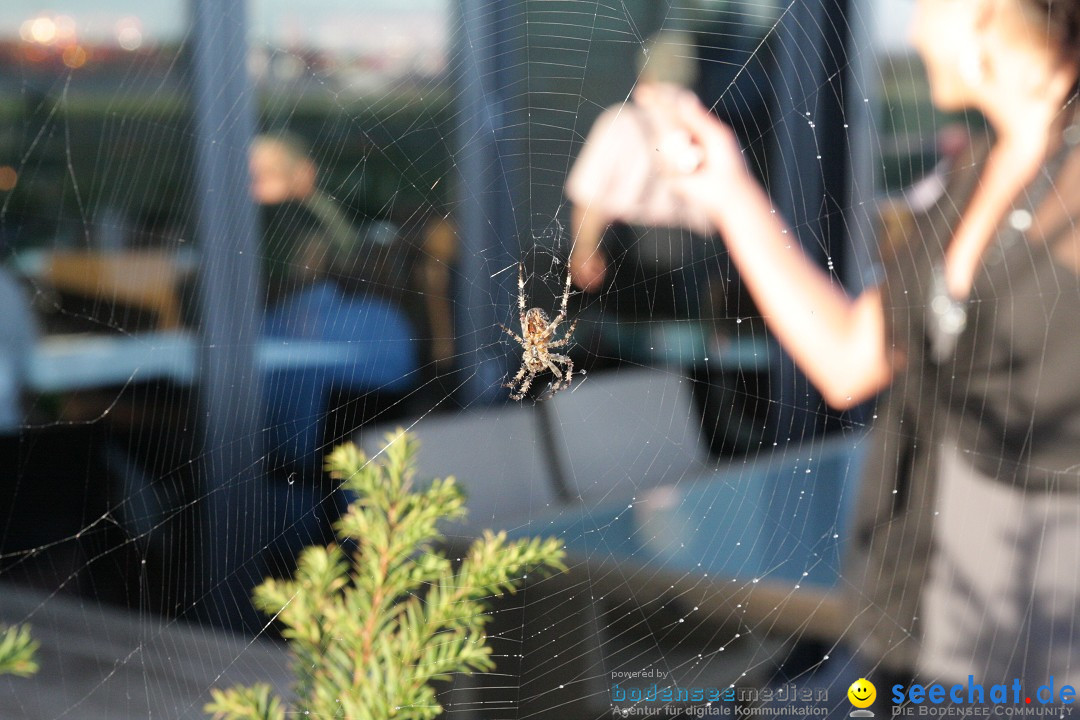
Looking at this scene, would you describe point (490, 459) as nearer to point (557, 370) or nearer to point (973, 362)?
→ point (557, 370)

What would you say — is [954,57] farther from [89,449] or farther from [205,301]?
[89,449]

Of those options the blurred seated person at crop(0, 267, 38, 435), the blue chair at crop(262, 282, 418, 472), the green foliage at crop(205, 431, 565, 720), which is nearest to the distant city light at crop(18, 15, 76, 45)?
the blurred seated person at crop(0, 267, 38, 435)

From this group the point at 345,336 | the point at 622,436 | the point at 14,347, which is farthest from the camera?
the point at 345,336

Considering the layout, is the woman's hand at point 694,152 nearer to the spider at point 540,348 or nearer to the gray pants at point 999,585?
the spider at point 540,348

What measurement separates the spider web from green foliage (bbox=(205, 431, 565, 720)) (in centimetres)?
85

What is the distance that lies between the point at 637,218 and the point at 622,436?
0.73 m

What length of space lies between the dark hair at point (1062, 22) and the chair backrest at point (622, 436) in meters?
1.33

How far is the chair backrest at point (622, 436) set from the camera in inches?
104

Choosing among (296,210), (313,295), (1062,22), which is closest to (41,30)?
(296,210)

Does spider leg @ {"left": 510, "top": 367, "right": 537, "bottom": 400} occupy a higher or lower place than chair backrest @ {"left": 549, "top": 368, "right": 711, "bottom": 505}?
higher

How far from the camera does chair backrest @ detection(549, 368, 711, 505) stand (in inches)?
104

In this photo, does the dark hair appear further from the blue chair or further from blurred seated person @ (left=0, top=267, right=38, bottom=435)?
Answer: blurred seated person @ (left=0, top=267, right=38, bottom=435)

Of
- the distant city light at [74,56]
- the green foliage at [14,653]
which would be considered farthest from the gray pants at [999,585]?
the distant city light at [74,56]

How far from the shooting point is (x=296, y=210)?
3057 millimetres
